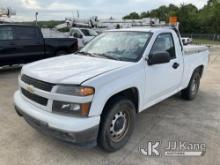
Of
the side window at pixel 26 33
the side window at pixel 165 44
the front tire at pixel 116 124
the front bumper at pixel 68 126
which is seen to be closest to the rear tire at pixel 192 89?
the side window at pixel 165 44

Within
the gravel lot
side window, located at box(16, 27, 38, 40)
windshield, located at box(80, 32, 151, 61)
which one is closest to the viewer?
the gravel lot

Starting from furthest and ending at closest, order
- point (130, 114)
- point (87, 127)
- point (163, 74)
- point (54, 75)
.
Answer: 1. point (163, 74)
2. point (130, 114)
3. point (54, 75)
4. point (87, 127)

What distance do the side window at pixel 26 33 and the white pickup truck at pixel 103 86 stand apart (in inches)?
196

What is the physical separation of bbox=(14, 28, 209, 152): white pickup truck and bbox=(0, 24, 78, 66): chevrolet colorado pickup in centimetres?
480

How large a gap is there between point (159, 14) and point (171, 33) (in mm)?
62573

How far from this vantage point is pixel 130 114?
12.3 ft

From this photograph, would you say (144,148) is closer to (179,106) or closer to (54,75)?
(54,75)

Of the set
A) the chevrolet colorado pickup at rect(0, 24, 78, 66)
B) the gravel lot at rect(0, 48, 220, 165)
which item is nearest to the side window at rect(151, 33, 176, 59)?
the gravel lot at rect(0, 48, 220, 165)

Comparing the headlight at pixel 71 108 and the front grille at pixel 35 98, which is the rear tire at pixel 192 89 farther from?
the front grille at pixel 35 98

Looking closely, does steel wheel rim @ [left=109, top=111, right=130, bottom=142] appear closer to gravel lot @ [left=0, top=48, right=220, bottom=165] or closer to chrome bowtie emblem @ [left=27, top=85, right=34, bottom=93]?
gravel lot @ [left=0, top=48, right=220, bottom=165]

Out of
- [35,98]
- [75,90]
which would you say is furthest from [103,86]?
[35,98]

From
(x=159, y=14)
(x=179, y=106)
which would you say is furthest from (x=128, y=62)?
(x=159, y=14)

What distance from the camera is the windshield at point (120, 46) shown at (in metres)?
4.00

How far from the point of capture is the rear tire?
5.84m
